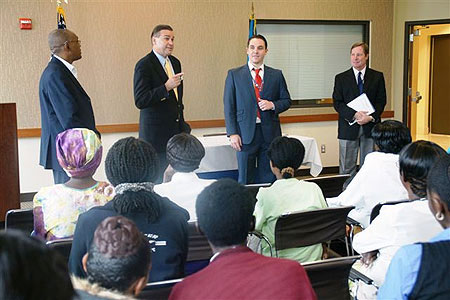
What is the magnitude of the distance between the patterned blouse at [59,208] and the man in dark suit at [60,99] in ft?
4.70

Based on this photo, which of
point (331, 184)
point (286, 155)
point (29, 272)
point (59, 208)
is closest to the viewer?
point (29, 272)

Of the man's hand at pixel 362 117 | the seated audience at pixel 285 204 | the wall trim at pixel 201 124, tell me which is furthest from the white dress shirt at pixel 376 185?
the wall trim at pixel 201 124

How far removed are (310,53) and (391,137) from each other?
14.5 feet

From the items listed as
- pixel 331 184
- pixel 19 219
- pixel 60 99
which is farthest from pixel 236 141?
pixel 19 219

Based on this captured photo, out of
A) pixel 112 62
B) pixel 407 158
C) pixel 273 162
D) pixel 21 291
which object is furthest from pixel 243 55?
pixel 21 291

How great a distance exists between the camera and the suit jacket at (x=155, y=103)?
464cm

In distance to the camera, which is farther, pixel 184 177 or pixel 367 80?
pixel 367 80

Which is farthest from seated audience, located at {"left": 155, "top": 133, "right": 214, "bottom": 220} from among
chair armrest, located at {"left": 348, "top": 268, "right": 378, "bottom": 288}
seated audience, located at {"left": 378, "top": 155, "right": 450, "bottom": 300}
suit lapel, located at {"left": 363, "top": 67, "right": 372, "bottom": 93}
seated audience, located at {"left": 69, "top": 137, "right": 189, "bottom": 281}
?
suit lapel, located at {"left": 363, "top": 67, "right": 372, "bottom": 93}

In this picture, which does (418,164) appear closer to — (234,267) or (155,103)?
(234,267)

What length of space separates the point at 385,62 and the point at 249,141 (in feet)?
13.2

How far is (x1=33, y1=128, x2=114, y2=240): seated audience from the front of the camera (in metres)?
2.53

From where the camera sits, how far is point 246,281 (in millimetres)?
1442

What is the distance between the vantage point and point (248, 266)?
4.84 feet

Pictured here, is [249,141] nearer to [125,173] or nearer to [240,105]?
[240,105]
